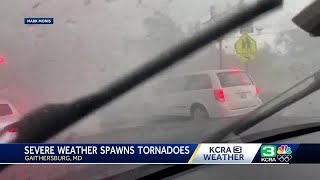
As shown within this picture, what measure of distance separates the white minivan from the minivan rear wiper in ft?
0.41

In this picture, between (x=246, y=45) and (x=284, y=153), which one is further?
(x=284, y=153)

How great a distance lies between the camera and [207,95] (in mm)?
2463

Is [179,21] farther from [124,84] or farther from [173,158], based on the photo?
[173,158]

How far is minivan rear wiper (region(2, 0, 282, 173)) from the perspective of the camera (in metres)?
2.38

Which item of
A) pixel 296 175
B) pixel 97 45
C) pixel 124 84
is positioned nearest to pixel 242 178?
pixel 296 175

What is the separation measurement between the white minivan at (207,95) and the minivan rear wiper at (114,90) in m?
0.12

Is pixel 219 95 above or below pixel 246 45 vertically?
below

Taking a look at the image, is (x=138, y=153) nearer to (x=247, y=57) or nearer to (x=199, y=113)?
(x=199, y=113)

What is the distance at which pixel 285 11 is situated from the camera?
2357 millimetres

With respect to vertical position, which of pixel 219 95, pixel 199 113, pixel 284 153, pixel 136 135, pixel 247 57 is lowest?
pixel 284 153

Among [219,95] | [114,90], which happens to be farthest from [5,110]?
[219,95]

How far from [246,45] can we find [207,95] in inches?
14.6

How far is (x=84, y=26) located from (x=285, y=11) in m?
1.16

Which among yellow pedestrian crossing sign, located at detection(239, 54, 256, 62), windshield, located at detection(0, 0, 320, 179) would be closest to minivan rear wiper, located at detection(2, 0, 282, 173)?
A: windshield, located at detection(0, 0, 320, 179)
